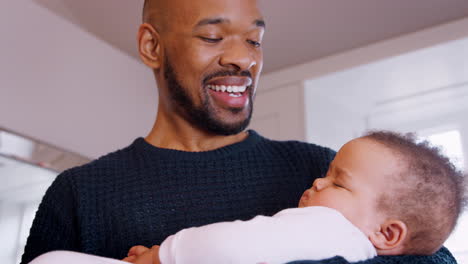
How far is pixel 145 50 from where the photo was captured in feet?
4.91

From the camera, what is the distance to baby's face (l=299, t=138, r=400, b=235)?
109cm

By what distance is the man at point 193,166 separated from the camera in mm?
1281

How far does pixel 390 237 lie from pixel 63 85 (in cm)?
164

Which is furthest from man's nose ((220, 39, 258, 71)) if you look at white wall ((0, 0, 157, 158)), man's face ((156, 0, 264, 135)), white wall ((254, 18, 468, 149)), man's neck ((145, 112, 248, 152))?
white wall ((254, 18, 468, 149))

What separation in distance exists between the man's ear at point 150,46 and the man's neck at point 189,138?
144 mm

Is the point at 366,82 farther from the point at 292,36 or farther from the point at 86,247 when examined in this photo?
the point at 86,247

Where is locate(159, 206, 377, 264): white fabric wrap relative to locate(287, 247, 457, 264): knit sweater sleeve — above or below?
above

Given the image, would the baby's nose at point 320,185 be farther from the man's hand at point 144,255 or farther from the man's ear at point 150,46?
the man's ear at point 150,46

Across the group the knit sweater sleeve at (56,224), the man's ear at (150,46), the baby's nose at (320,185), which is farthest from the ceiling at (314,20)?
the baby's nose at (320,185)

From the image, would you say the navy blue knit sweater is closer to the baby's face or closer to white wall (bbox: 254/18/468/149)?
→ the baby's face

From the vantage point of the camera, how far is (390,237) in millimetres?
1074

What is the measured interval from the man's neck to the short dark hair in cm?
42

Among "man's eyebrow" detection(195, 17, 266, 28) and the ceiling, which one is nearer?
"man's eyebrow" detection(195, 17, 266, 28)

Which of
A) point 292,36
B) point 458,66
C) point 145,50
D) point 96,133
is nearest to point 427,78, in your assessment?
point 458,66
